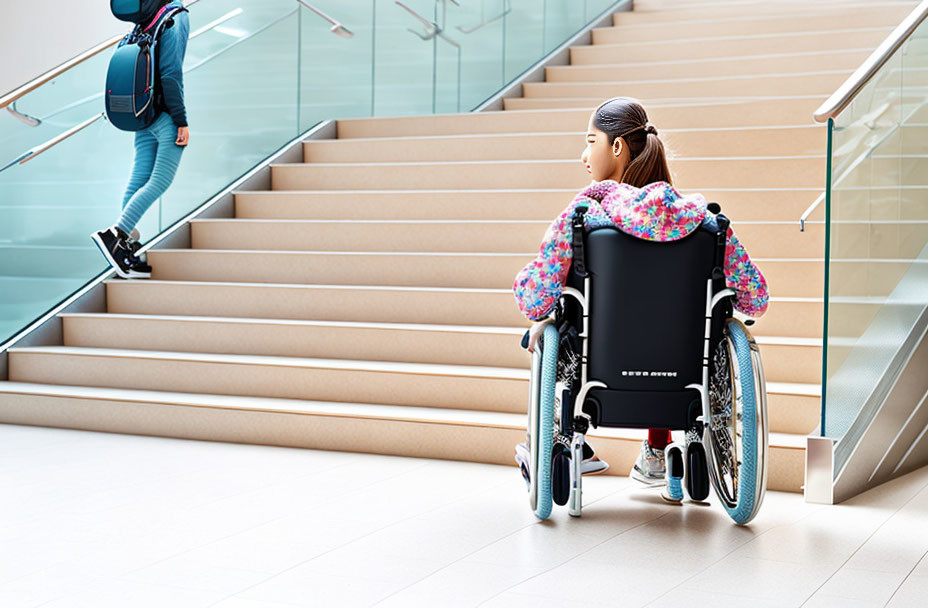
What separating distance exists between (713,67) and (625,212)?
4.39 m

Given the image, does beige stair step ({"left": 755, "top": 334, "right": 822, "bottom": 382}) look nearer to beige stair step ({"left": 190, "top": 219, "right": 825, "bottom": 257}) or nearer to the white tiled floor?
the white tiled floor

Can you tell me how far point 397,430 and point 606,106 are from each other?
1424 mm

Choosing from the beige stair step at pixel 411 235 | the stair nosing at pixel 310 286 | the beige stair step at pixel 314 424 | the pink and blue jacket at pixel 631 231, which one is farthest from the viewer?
the stair nosing at pixel 310 286

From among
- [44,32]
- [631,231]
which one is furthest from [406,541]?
[44,32]

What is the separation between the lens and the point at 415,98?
22.5 ft

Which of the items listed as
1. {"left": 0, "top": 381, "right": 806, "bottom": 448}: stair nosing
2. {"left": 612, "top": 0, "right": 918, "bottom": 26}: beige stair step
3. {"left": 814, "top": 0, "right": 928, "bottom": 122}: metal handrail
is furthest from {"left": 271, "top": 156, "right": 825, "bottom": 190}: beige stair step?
{"left": 612, "top": 0, "right": 918, "bottom": 26}: beige stair step

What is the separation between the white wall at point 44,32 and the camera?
6.64 m

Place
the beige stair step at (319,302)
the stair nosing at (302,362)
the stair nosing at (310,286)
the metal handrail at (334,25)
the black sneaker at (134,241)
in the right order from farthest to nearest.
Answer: the metal handrail at (334,25), the black sneaker at (134,241), the stair nosing at (310,286), the beige stair step at (319,302), the stair nosing at (302,362)

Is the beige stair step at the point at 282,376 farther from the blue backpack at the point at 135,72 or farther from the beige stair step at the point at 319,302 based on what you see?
the blue backpack at the point at 135,72

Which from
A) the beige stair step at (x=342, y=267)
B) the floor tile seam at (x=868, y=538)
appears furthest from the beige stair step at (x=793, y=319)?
the floor tile seam at (x=868, y=538)

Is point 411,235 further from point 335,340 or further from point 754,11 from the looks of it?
point 754,11

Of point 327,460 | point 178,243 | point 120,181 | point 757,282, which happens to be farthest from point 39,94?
point 757,282

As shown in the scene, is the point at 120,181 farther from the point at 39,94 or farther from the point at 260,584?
the point at 260,584

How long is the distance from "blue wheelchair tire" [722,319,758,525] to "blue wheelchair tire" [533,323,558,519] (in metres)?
0.45
